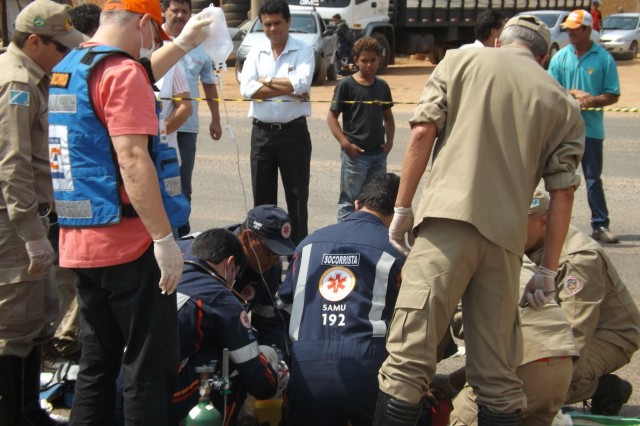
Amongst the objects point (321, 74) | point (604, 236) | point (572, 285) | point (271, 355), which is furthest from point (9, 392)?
point (321, 74)

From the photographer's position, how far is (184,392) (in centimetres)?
423

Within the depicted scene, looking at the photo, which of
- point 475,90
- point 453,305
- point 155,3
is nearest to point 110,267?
point 155,3

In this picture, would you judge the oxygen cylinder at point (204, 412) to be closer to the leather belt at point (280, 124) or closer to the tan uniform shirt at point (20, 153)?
the tan uniform shirt at point (20, 153)

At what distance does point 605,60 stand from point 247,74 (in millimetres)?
3227

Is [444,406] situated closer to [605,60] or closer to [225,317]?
[225,317]

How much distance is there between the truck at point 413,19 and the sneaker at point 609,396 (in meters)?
20.9

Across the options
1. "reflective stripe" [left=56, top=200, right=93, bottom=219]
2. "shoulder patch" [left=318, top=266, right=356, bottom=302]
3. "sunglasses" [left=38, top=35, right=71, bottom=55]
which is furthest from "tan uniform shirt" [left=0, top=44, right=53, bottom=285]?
"shoulder patch" [left=318, top=266, right=356, bottom=302]

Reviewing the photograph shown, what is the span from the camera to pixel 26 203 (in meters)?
4.21

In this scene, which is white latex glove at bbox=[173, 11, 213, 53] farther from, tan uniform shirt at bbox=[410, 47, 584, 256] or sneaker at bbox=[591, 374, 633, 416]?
sneaker at bbox=[591, 374, 633, 416]

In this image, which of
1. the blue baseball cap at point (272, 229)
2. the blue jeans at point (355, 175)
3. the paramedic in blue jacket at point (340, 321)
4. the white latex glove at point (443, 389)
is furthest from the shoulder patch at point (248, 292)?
the blue jeans at point (355, 175)

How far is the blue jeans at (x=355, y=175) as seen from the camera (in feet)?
26.5

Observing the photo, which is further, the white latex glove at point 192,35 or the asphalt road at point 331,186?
the asphalt road at point 331,186

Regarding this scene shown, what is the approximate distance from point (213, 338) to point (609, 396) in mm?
2031

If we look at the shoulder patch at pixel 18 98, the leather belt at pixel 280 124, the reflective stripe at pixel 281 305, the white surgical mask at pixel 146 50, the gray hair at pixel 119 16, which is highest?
the gray hair at pixel 119 16
